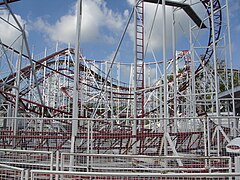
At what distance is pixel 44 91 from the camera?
982 inches

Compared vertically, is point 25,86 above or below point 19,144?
above

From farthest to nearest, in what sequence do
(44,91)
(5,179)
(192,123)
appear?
(44,91) < (192,123) < (5,179)

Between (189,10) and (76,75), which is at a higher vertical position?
(189,10)

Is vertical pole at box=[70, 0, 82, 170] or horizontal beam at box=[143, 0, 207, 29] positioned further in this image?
horizontal beam at box=[143, 0, 207, 29]

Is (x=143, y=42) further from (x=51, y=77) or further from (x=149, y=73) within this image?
(x=51, y=77)

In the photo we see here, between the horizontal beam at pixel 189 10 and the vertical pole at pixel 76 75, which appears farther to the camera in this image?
the horizontal beam at pixel 189 10

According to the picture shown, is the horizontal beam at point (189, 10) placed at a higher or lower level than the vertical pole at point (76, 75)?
higher

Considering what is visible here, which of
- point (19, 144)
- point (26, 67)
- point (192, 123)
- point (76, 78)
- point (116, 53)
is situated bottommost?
point (19, 144)

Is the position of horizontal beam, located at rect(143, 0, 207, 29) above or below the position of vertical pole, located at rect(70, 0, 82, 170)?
above

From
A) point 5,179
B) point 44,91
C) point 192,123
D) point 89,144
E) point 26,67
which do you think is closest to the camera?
point 5,179

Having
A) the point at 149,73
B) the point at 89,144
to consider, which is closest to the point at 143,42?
the point at 89,144

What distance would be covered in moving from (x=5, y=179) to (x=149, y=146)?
176 inches

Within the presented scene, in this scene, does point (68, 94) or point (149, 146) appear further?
point (68, 94)

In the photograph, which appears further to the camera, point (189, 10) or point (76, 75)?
point (189, 10)
